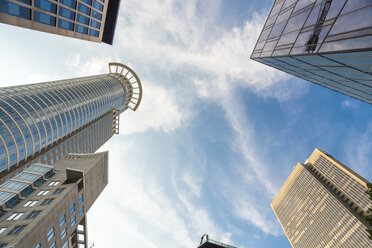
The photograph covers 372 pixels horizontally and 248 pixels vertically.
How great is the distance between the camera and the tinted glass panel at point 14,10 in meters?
22.5

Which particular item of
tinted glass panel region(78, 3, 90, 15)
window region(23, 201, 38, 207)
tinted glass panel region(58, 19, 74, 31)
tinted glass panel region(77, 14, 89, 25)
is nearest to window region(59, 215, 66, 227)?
window region(23, 201, 38, 207)

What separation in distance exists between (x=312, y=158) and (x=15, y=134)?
181 m

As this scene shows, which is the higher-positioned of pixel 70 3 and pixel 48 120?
pixel 70 3

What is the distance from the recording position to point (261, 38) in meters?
25.4

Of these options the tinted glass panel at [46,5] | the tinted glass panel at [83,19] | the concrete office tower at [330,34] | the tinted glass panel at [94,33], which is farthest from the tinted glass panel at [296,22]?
the tinted glass panel at [94,33]

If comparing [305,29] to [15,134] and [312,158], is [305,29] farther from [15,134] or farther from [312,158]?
[312,158]

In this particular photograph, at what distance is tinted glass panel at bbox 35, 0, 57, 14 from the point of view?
1068 inches

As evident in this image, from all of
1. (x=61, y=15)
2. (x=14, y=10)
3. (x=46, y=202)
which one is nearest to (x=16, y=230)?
(x=46, y=202)

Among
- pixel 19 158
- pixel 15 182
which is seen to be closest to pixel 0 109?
pixel 19 158

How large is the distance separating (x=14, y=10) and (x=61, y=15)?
355 inches

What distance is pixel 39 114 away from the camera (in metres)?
57.1

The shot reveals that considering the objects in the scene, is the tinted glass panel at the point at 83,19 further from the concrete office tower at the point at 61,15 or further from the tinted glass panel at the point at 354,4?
the tinted glass panel at the point at 354,4

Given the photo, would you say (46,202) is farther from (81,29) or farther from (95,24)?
(95,24)

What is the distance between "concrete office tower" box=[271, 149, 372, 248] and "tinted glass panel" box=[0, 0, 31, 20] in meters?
134
